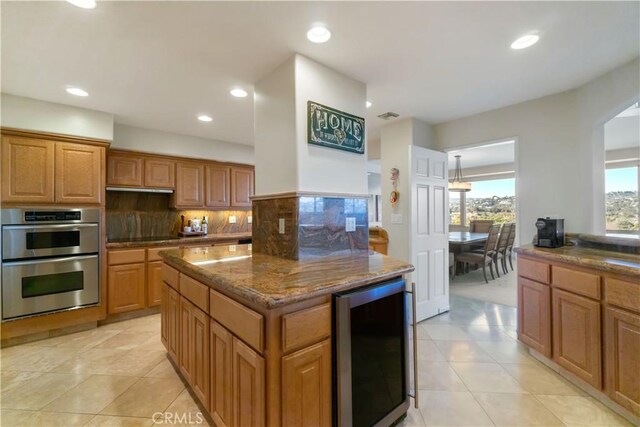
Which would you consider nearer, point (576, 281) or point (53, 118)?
point (576, 281)

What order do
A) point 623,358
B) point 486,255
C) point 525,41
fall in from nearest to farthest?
point 623,358
point 525,41
point 486,255

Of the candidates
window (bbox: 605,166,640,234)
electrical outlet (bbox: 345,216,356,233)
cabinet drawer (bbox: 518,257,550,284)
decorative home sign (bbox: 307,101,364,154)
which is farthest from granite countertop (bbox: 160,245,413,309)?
window (bbox: 605,166,640,234)

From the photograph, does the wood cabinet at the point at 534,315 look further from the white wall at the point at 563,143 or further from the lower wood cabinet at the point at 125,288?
the lower wood cabinet at the point at 125,288

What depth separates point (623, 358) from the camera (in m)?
1.62

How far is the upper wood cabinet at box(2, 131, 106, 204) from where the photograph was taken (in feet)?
8.49

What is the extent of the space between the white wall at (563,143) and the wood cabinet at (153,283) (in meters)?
4.30

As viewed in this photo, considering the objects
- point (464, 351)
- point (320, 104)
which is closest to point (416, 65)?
point (320, 104)

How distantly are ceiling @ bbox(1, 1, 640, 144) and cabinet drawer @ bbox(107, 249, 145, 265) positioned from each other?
167 cm

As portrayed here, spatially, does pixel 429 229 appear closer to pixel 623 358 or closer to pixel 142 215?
pixel 623 358

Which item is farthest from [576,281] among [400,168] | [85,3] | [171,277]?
[85,3]

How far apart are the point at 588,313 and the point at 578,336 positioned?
20 centimetres

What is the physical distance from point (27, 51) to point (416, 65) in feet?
9.42

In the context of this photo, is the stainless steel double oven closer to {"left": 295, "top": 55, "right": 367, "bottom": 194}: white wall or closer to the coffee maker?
{"left": 295, "top": 55, "right": 367, "bottom": 194}: white wall

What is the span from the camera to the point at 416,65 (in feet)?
6.97
